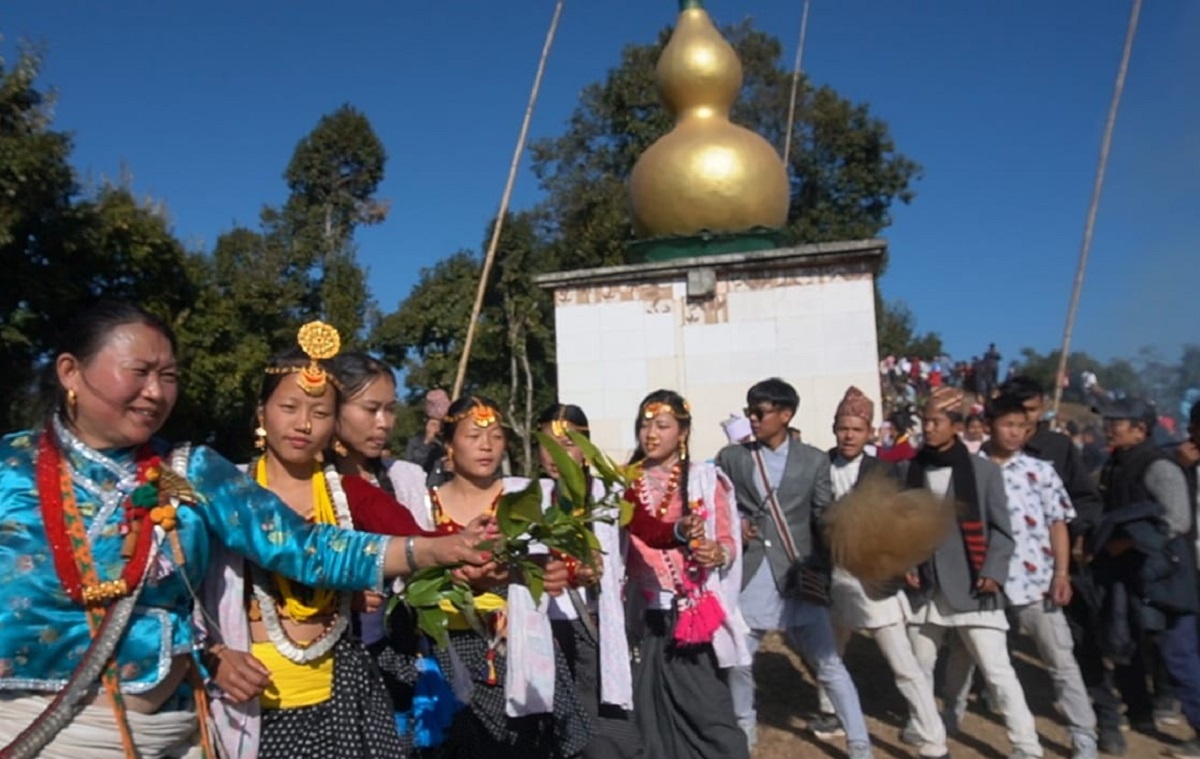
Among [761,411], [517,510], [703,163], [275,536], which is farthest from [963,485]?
[703,163]

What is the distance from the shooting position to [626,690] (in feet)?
13.6

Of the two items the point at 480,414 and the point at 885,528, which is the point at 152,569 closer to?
the point at 480,414

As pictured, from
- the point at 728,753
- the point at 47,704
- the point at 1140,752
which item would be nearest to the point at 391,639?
the point at 47,704

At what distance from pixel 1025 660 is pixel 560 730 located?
4760mm

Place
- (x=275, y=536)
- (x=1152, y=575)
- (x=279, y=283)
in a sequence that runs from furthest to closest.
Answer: (x=279, y=283)
(x=1152, y=575)
(x=275, y=536)

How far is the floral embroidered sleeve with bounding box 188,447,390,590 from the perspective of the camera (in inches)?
95.0

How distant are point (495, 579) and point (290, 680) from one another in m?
0.66

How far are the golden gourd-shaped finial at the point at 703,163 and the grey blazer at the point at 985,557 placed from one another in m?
5.27

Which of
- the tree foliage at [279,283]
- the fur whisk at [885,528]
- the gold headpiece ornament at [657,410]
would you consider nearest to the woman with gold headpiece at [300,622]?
the gold headpiece ornament at [657,410]

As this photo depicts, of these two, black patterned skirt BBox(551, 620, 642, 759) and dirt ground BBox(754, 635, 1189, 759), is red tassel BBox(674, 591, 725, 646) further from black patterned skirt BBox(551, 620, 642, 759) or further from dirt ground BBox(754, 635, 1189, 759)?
dirt ground BBox(754, 635, 1189, 759)

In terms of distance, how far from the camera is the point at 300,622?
2.71 metres

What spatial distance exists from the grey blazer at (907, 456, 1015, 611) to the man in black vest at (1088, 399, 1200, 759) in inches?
31.1

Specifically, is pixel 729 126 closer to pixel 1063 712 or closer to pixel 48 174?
pixel 1063 712

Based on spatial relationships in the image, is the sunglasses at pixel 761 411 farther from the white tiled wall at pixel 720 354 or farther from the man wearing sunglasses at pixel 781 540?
the white tiled wall at pixel 720 354
